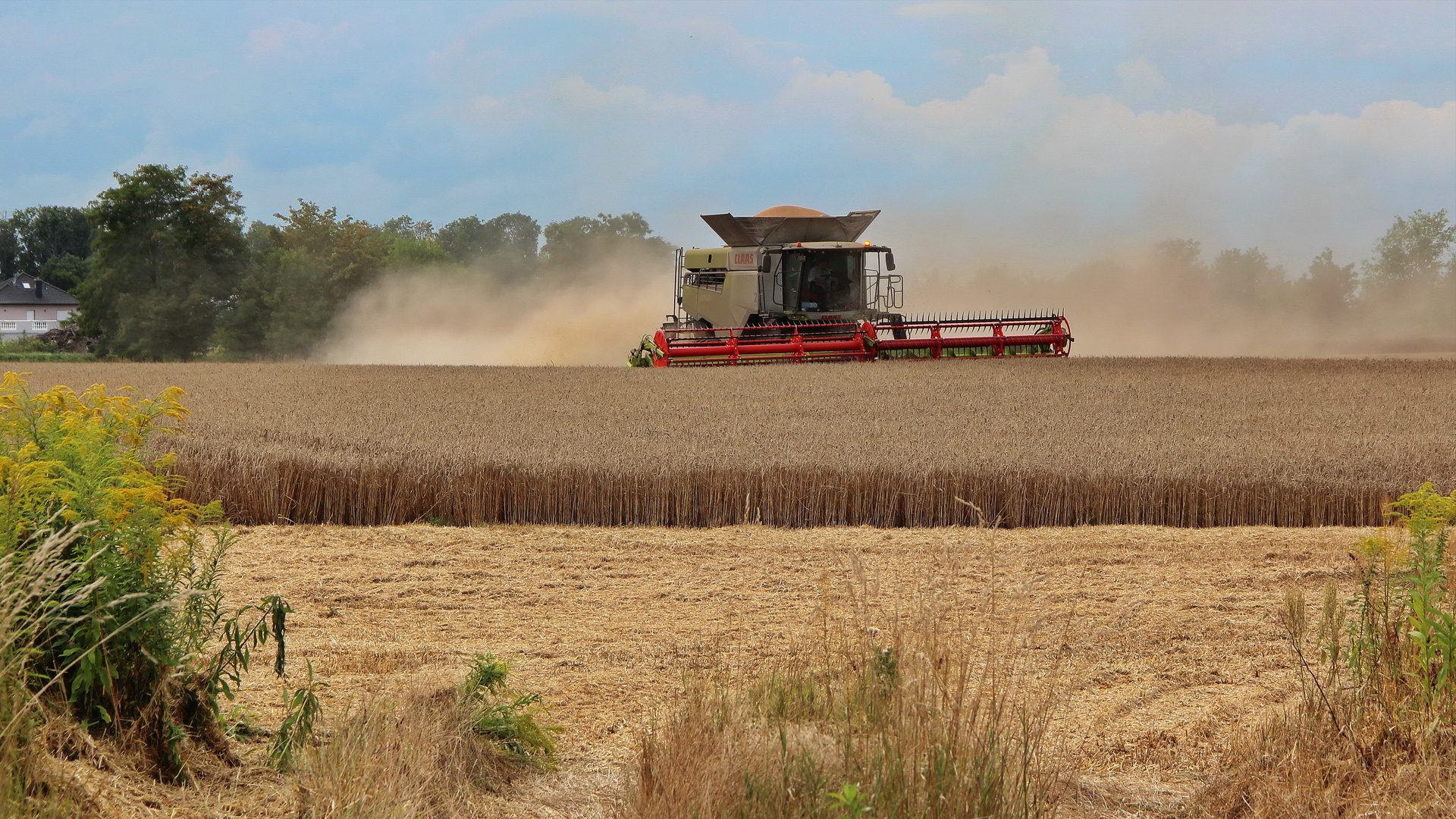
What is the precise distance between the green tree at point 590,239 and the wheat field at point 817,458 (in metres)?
51.7

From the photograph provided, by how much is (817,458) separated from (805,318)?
1127cm

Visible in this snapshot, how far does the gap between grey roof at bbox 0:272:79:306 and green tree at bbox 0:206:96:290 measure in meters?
9.48

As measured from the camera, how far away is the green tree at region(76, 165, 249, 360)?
140ft

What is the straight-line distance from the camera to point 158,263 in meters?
44.1

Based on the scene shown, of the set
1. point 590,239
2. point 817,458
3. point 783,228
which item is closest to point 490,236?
point 590,239

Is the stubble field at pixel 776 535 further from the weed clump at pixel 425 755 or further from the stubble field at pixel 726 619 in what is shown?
the weed clump at pixel 425 755

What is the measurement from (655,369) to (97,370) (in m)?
11.6

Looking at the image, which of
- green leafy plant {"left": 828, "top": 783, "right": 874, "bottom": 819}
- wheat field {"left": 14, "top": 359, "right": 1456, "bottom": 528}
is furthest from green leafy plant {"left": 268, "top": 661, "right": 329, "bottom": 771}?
wheat field {"left": 14, "top": 359, "right": 1456, "bottom": 528}

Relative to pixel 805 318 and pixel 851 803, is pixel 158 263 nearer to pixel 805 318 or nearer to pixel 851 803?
pixel 805 318

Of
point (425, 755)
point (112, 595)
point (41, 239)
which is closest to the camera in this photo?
point (112, 595)

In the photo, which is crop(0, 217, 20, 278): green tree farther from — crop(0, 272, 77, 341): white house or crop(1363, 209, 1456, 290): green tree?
crop(1363, 209, 1456, 290): green tree

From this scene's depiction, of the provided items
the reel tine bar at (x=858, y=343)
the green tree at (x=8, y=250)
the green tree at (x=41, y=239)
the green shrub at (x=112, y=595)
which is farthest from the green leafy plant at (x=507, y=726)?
the green tree at (x=8, y=250)

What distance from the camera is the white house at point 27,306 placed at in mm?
74688

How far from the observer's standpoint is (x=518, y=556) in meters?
7.95
